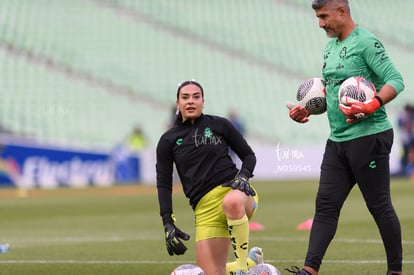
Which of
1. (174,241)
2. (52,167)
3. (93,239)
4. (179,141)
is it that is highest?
(52,167)

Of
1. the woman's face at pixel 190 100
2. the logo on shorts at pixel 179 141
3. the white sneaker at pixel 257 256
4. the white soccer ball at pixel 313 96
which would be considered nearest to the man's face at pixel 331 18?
the white soccer ball at pixel 313 96

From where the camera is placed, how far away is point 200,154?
7867mm

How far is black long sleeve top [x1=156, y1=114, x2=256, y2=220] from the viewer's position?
7867 mm

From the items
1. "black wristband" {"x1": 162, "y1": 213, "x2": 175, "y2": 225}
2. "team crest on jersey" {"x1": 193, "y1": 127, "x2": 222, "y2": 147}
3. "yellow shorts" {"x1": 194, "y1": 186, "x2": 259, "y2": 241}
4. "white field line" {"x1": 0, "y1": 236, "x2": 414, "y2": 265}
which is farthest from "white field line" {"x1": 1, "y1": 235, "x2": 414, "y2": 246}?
"black wristband" {"x1": 162, "y1": 213, "x2": 175, "y2": 225}

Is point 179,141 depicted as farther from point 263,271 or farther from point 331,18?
point 331,18

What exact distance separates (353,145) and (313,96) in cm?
63

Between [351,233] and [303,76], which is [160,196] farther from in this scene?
[303,76]

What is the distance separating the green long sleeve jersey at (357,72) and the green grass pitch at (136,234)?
173cm

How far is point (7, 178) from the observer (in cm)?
2789

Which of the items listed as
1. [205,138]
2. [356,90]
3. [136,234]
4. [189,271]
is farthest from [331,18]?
[136,234]

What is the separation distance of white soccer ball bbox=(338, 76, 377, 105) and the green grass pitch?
2.01m

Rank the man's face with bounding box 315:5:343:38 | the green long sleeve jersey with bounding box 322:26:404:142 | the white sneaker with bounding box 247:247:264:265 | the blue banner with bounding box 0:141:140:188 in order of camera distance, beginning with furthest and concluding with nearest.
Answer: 1. the blue banner with bounding box 0:141:140:188
2. the white sneaker with bounding box 247:247:264:265
3. the man's face with bounding box 315:5:343:38
4. the green long sleeve jersey with bounding box 322:26:404:142

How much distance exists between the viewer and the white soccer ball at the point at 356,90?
691 centimetres

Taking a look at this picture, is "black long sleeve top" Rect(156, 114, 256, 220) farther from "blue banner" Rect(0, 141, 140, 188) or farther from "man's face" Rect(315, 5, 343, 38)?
"blue banner" Rect(0, 141, 140, 188)
